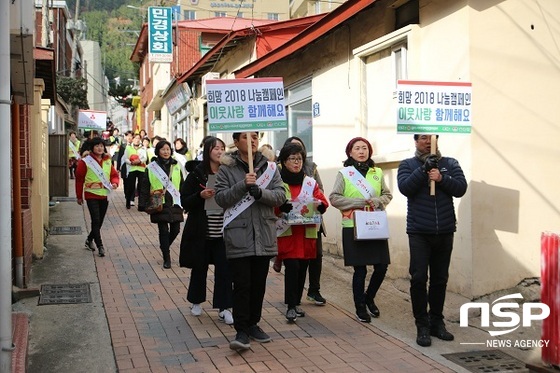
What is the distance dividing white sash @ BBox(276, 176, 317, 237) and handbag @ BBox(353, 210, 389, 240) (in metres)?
0.51

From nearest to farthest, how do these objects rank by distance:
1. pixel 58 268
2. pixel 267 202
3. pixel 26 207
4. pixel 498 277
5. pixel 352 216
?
pixel 267 202 → pixel 352 216 → pixel 498 277 → pixel 26 207 → pixel 58 268

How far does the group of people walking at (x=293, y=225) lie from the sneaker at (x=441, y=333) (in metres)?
0.01

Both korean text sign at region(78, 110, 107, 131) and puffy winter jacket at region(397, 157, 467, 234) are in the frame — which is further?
korean text sign at region(78, 110, 107, 131)

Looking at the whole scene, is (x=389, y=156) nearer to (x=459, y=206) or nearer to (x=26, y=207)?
(x=459, y=206)

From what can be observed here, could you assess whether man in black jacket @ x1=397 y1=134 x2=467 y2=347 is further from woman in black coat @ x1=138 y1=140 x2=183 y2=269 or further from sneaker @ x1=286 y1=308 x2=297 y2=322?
woman in black coat @ x1=138 y1=140 x2=183 y2=269

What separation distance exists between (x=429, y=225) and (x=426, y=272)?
0.46 meters

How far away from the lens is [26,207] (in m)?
8.48

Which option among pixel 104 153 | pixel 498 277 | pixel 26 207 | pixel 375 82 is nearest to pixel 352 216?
pixel 498 277

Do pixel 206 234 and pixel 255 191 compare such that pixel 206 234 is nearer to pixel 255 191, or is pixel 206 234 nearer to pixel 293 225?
pixel 293 225

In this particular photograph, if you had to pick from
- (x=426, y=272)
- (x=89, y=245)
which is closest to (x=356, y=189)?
(x=426, y=272)

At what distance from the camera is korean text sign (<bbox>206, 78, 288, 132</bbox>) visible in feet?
19.6

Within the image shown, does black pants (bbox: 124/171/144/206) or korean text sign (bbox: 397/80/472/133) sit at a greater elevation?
korean text sign (bbox: 397/80/472/133)

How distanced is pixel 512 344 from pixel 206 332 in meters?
2.87

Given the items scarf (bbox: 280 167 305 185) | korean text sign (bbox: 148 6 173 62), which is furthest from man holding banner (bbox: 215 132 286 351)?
korean text sign (bbox: 148 6 173 62)
